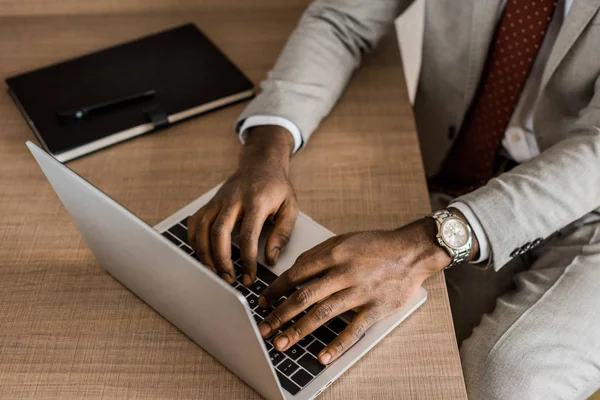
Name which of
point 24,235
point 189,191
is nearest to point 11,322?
point 24,235

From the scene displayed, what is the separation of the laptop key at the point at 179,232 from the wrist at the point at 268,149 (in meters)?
0.13

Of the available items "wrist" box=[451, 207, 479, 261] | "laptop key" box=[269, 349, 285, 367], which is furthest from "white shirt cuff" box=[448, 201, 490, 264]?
"laptop key" box=[269, 349, 285, 367]

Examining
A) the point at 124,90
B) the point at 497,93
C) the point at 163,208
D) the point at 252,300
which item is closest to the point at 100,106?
the point at 124,90

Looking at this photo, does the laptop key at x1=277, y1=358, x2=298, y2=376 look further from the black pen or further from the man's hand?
the black pen

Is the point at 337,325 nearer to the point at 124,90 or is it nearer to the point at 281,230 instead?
the point at 281,230

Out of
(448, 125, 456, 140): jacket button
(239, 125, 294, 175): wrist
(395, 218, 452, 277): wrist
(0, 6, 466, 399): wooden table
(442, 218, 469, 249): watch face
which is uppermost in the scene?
(442, 218, 469, 249): watch face

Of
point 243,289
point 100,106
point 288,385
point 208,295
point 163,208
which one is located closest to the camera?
point 208,295

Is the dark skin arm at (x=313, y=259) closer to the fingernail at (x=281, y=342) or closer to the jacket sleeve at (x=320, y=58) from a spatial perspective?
the fingernail at (x=281, y=342)

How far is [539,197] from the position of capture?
93cm

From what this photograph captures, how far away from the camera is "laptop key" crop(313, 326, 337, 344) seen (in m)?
0.79

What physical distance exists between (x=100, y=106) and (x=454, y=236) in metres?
0.58

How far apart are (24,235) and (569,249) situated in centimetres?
78

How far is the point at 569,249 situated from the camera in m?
1.04

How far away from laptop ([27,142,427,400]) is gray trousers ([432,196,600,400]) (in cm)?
15
